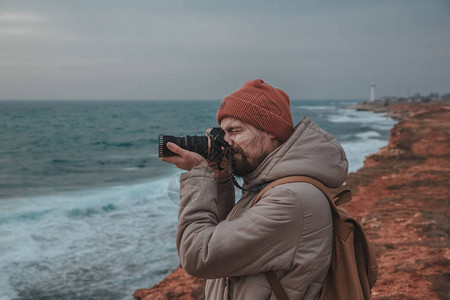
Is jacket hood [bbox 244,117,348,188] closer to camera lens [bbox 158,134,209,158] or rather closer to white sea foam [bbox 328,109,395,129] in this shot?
camera lens [bbox 158,134,209,158]

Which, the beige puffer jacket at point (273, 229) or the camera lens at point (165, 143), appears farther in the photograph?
the camera lens at point (165, 143)

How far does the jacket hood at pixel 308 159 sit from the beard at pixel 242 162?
5 cm

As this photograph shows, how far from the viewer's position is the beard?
4.84 ft

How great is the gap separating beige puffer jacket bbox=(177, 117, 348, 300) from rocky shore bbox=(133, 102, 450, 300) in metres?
0.35

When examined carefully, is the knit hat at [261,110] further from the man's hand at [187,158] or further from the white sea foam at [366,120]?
the white sea foam at [366,120]

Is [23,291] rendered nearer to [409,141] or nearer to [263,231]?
[263,231]

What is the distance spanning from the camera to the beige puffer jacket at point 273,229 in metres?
1.22

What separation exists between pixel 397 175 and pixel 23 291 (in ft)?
34.5

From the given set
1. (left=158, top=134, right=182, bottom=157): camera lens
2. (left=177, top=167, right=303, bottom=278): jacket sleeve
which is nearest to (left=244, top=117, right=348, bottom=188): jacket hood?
(left=177, top=167, right=303, bottom=278): jacket sleeve

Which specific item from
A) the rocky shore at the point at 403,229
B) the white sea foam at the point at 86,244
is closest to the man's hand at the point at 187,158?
the rocky shore at the point at 403,229

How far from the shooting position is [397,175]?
1172 centimetres

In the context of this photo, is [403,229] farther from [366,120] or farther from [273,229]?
[366,120]

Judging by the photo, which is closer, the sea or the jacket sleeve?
the jacket sleeve

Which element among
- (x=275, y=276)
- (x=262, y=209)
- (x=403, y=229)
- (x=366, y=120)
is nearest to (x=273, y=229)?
(x=262, y=209)
